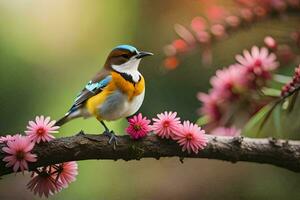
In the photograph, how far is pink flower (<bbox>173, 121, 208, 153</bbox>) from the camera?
0.50 metres

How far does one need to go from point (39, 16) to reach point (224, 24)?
267mm

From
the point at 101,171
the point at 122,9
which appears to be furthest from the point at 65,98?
the point at 122,9

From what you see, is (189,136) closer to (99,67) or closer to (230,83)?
(230,83)

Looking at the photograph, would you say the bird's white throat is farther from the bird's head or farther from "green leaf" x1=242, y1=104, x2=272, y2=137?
"green leaf" x1=242, y1=104, x2=272, y2=137

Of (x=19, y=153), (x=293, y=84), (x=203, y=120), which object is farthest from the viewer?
(x=203, y=120)

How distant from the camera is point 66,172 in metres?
0.51

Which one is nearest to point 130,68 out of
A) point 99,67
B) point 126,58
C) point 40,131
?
point 126,58

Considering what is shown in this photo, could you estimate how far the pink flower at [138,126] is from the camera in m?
0.52

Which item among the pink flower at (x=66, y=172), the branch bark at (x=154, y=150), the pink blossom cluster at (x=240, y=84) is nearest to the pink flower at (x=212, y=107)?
the pink blossom cluster at (x=240, y=84)

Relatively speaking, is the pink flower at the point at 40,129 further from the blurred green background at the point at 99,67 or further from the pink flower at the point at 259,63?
the pink flower at the point at 259,63

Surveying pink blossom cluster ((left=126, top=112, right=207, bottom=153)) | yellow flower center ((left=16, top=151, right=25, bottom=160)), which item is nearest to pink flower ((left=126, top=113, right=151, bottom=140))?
pink blossom cluster ((left=126, top=112, right=207, bottom=153))

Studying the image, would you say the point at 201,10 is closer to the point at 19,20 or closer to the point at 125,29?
the point at 125,29

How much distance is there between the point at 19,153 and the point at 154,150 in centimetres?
13

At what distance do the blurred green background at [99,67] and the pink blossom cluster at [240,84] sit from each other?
73mm
